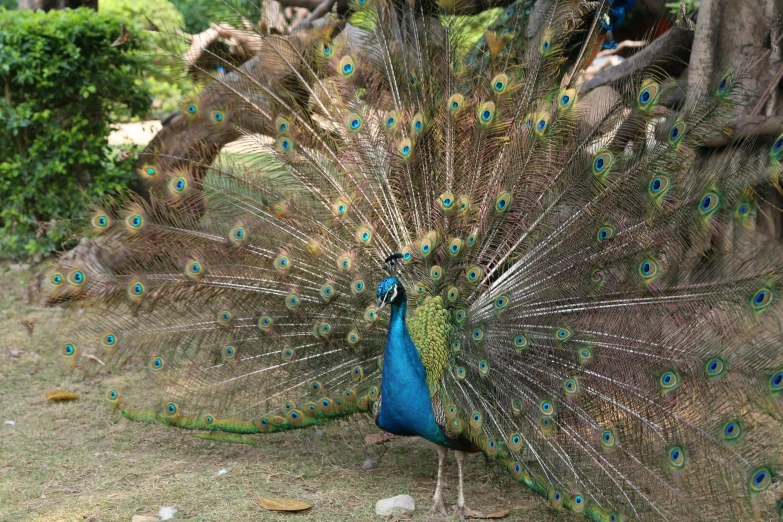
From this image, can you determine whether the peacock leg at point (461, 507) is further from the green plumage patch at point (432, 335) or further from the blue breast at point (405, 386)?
the green plumage patch at point (432, 335)

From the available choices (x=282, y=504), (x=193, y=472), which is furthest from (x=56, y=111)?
(x=282, y=504)

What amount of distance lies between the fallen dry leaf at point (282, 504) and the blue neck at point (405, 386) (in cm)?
65

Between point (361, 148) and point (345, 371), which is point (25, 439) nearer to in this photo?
point (345, 371)

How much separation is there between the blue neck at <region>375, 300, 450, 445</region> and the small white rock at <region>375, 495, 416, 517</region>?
40 cm

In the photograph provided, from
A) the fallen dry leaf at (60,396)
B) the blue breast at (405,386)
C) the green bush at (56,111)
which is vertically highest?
the green bush at (56,111)

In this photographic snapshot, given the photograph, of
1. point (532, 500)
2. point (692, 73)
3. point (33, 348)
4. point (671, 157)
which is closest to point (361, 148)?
point (671, 157)

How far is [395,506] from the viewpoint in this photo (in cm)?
418

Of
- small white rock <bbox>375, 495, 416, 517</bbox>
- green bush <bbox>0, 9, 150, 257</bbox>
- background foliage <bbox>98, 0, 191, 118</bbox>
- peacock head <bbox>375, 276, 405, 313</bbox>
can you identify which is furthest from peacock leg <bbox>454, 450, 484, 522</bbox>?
green bush <bbox>0, 9, 150, 257</bbox>

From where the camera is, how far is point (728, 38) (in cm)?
561

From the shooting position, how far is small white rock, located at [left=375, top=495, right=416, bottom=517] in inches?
163

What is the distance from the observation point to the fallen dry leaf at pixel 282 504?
4160 mm

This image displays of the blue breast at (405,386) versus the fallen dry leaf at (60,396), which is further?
the fallen dry leaf at (60,396)

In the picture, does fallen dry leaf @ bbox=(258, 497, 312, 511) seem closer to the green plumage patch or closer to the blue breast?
the blue breast

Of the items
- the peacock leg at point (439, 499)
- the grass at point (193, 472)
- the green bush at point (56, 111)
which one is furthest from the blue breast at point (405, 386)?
the green bush at point (56, 111)
